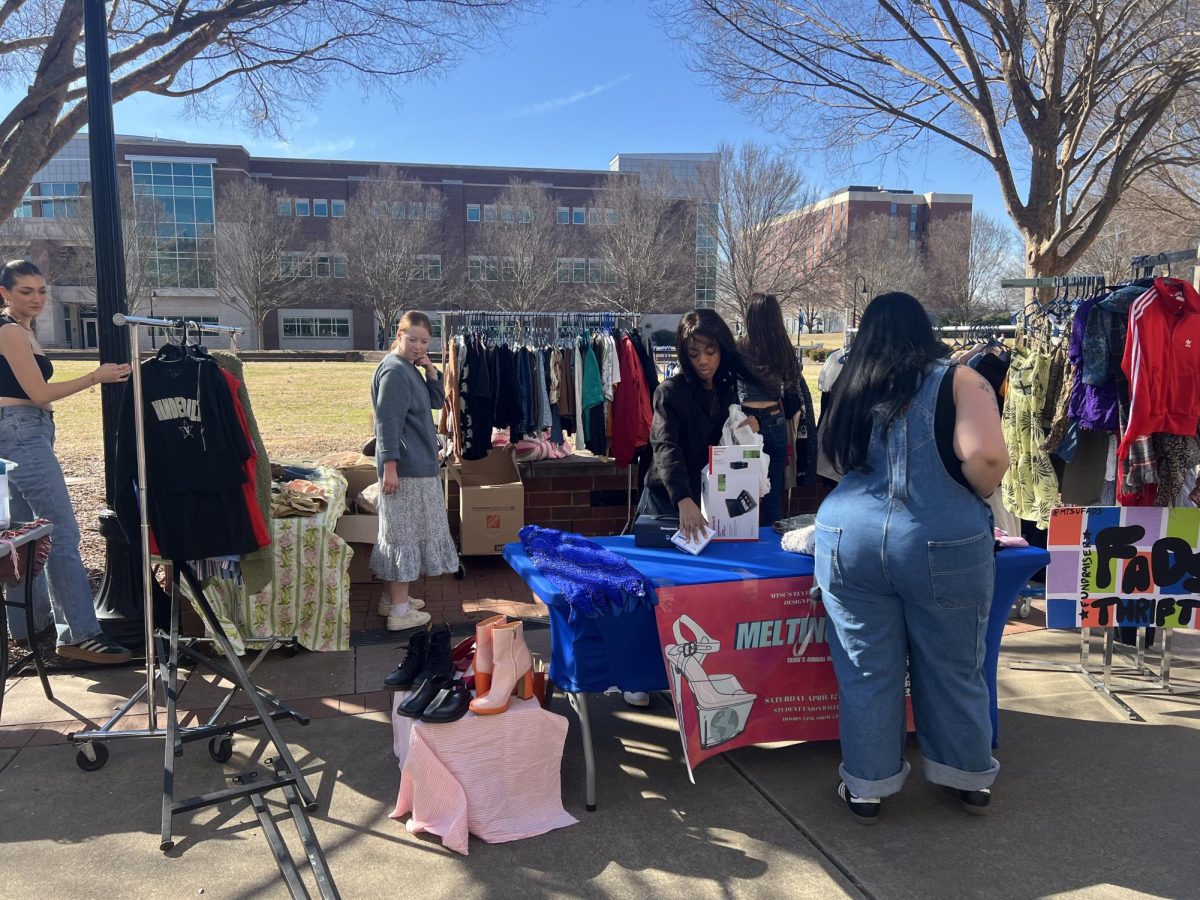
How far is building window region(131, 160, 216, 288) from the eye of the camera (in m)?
50.0

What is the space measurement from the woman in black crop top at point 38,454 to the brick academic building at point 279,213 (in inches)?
1765

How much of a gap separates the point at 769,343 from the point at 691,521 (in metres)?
1.72

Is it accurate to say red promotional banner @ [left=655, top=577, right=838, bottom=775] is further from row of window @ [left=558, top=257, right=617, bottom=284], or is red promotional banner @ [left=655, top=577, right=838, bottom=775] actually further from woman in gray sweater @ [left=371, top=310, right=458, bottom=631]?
row of window @ [left=558, top=257, right=617, bottom=284]

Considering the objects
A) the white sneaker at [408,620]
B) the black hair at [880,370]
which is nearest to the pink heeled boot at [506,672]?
the black hair at [880,370]

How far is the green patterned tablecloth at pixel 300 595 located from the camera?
14.4 ft

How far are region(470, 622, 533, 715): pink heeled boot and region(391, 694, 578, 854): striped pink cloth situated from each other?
0.04m

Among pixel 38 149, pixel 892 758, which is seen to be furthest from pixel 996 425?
pixel 38 149

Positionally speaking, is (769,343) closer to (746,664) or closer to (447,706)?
(746,664)

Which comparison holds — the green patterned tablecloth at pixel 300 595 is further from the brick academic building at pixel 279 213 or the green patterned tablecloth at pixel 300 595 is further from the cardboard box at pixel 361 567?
the brick academic building at pixel 279 213

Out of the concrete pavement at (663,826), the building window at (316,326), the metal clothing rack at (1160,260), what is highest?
the building window at (316,326)

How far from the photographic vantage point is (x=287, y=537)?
174 inches

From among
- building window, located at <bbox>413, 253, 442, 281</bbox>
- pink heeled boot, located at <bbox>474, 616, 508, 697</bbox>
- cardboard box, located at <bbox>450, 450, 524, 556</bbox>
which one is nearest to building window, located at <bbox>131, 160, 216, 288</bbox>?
building window, located at <bbox>413, 253, 442, 281</bbox>

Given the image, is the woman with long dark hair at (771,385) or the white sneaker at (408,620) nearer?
the woman with long dark hair at (771,385)

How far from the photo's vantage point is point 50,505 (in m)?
4.10
